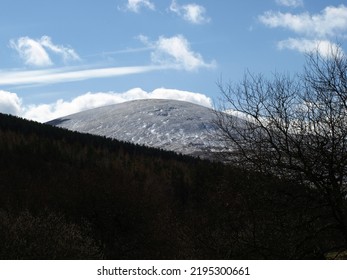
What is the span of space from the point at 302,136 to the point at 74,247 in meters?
19.4

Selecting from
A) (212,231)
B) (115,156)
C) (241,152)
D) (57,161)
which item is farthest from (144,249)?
(115,156)

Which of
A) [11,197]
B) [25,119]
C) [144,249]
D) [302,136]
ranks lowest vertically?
[144,249]

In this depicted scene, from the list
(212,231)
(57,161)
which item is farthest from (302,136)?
(57,161)

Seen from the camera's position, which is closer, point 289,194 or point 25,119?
point 289,194

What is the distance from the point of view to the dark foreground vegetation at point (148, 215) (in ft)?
52.6

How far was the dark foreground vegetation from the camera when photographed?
1603cm

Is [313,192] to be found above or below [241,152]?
below

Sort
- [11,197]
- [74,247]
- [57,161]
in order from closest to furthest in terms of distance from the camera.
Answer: [74,247] < [11,197] < [57,161]

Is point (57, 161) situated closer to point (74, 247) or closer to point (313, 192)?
point (74, 247)

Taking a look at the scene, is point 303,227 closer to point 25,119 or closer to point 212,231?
point 212,231

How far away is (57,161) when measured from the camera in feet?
404

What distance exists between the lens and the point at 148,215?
51875 millimetres
